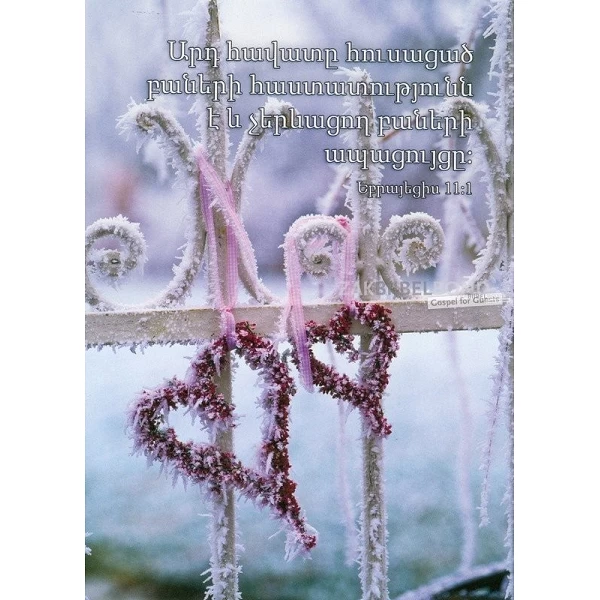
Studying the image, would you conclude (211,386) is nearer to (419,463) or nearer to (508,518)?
(419,463)

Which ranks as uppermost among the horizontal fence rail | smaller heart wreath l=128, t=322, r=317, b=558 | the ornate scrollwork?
the ornate scrollwork

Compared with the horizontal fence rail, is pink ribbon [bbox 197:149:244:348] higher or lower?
higher

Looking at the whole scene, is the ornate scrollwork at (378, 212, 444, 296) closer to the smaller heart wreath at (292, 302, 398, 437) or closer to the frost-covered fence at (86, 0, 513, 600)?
the frost-covered fence at (86, 0, 513, 600)

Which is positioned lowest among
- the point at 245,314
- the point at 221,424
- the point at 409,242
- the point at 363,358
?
the point at 221,424

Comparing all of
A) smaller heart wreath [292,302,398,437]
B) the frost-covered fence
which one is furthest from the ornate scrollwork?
smaller heart wreath [292,302,398,437]

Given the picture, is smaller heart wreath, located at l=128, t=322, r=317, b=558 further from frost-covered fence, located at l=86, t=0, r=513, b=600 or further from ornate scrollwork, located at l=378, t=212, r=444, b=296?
ornate scrollwork, located at l=378, t=212, r=444, b=296

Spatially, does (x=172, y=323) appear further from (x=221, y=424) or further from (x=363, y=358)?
(x=363, y=358)

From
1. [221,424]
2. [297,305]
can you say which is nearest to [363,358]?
[297,305]
